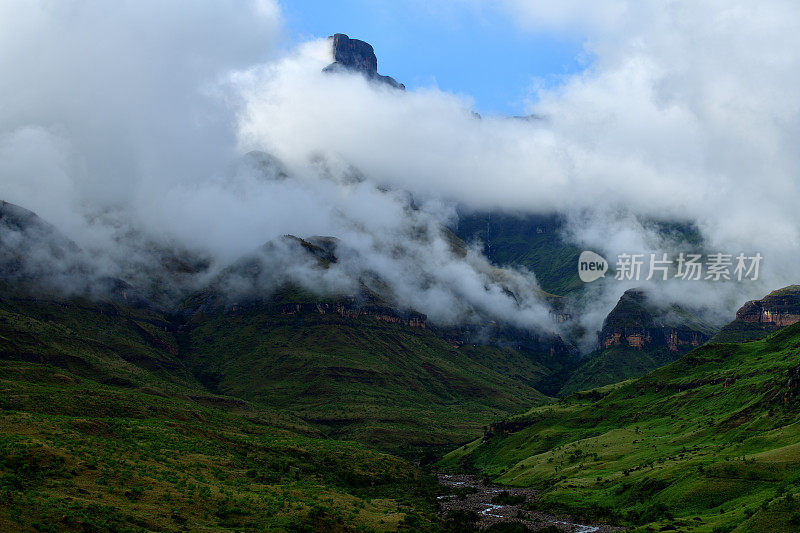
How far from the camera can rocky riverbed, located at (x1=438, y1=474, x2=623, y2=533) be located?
13412cm

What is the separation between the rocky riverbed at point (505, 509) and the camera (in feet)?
440

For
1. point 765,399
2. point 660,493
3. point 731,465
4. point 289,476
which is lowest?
point 289,476

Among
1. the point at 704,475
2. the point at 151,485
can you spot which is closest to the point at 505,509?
the point at 704,475

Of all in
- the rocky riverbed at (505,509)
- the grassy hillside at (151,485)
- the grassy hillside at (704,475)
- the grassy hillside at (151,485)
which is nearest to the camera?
the grassy hillside at (151,485)

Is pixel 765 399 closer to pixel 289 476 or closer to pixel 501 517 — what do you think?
pixel 501 517

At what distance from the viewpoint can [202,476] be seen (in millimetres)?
112438

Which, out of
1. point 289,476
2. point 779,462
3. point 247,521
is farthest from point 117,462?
point 779,462

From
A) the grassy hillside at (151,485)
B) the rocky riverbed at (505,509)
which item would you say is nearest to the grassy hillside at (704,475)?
the rocky riverbed at (505,509)

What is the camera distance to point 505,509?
529 ft

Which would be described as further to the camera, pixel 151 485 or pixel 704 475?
pixel 704 475

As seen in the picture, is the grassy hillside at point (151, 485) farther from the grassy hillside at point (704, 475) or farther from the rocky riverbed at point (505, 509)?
the grassy hillside at point (704, 475)

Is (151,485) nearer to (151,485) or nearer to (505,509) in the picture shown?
(151,485)

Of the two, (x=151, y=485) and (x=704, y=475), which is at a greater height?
(x=704, y=475)

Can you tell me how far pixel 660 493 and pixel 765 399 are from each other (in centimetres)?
5606
